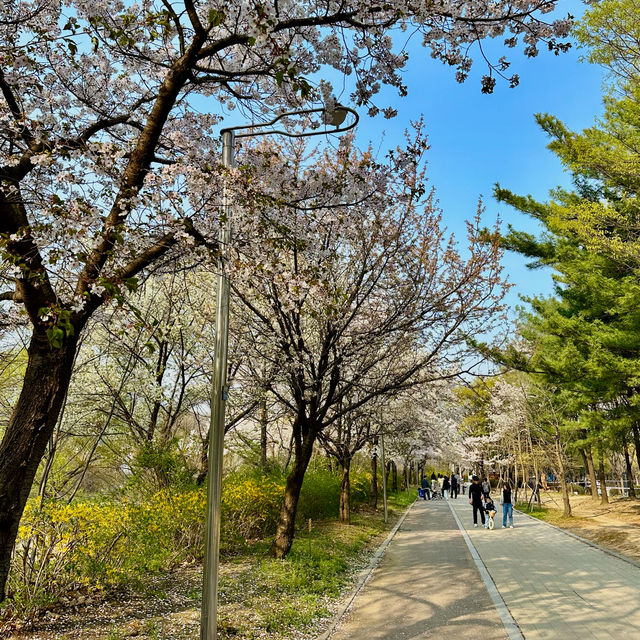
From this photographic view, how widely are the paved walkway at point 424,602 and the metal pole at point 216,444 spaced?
1.91 m

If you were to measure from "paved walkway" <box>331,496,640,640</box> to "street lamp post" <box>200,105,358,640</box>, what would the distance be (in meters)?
1.87

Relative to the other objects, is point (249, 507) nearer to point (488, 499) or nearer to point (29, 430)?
point (29, 430)

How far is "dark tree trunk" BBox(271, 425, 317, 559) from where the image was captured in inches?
371

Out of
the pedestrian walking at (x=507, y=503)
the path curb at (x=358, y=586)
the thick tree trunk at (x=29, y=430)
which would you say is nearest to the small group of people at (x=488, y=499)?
the pedestrian walking at (x=507, y=503)

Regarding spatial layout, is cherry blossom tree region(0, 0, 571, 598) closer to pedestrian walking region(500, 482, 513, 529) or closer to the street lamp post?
the street lamp post

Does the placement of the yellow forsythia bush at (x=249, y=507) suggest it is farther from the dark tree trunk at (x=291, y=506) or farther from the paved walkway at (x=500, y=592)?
the paved walkway at (x=500, y=592)

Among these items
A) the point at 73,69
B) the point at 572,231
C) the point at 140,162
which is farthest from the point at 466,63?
the point at 572,231

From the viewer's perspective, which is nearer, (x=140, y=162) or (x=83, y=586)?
(x=140, y=162)

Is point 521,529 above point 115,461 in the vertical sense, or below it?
below

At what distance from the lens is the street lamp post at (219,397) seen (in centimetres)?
474

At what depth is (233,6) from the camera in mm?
4113

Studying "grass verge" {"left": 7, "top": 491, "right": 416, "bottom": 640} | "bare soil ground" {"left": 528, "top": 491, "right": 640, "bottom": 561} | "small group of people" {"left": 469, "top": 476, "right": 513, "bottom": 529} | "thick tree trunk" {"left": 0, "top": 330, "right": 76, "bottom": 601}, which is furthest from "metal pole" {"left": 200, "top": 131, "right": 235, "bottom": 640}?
"small group of people" {"left": 469, "top": 476, "right": 513, "bottom": 529}

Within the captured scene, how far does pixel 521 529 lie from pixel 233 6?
17.6 m

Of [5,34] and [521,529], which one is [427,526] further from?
[5,34]
